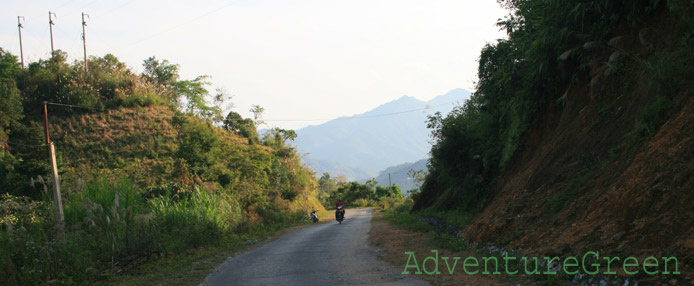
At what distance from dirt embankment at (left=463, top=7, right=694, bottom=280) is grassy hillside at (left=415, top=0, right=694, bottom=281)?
0.08 ft

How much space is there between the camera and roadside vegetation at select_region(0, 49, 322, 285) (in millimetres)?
11078

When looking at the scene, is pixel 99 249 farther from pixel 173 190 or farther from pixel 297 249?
pixel 173 190

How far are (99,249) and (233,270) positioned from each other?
155 inches

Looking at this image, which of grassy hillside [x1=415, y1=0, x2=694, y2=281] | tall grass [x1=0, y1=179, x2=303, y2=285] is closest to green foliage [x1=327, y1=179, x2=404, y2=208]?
tall grass [x1=0, y1=179, x2=303, y2=285]

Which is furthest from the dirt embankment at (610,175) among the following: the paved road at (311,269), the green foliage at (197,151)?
the green foliage at (197,151)

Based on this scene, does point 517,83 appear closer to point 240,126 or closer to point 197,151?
point 197,151

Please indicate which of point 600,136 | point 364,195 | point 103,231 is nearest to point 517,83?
point 600,136

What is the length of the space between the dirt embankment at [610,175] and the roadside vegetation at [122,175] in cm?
936

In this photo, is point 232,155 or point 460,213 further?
point 232,155

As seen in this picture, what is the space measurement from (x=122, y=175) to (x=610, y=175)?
Result: 27692 mm

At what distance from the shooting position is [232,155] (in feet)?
86.3

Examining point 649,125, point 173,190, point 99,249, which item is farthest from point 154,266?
point 649,125

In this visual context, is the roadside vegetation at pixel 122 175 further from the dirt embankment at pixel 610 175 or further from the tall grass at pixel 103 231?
the dirt embankment at pixel 610 175

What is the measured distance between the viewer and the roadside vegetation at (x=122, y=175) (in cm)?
1108
